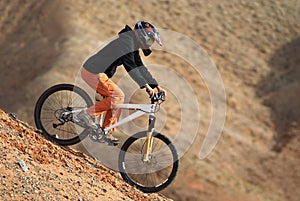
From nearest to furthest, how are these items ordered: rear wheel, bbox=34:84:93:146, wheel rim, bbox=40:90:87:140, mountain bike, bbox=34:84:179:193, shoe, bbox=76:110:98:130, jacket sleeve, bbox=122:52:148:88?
1. jacket sleeve, bbox=122:52:148:88
2. mountain bike, bbox=34:84:179:193
3. shoe, bbox=76:110:98:130
4. rear wheel, bbox=34:84:93:146
5. wheel rim, bbox=40:90:87:140

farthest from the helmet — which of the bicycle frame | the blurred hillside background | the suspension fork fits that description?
the blurred hillside background

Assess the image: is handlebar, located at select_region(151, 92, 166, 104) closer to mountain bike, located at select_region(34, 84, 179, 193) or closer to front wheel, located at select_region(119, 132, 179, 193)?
mountain bike, located at select_region(34, 84, 179, 193)

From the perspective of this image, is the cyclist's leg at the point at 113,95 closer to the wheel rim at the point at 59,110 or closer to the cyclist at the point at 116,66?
the cyclist at the point at 116,66

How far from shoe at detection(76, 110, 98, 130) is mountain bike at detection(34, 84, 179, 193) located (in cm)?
9

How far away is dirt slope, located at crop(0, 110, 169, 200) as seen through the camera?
868 cm

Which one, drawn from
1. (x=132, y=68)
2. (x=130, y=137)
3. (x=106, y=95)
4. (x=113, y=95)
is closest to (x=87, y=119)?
(x=106, y=95)

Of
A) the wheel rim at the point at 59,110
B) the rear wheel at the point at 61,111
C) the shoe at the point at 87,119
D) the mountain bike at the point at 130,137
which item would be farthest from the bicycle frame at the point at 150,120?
the wheel rim at the point at 59,110

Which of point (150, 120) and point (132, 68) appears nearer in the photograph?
point (132, 68)

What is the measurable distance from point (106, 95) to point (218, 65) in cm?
2517

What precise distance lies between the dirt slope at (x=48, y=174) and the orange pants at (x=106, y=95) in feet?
3.50

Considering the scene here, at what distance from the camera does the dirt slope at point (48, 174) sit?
8.68 m

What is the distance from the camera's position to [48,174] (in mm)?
9430

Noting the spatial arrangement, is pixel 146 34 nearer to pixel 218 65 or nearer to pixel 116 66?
pixel 116 66

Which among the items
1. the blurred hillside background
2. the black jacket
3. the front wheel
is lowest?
the front wheel
